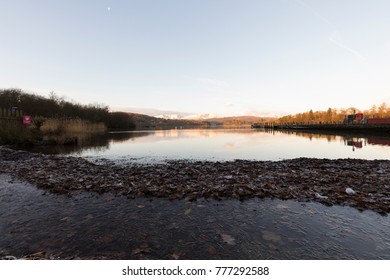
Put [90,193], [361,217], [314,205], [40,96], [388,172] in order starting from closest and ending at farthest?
1. [361,217]
2. [314,205]
3. [90,193]
4. [388,172]
5. [40,96]

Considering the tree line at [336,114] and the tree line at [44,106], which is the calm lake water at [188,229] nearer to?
the tree line at [44,106]

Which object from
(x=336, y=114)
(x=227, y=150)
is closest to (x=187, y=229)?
(x=227, y=150)

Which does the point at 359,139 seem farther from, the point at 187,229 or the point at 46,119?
the point at 46,119

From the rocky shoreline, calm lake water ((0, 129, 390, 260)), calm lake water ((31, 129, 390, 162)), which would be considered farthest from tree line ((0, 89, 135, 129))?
calm lake water ((0, 129, 390, 260))

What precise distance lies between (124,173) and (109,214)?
5.34 metres

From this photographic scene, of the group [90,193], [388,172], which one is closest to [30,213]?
[90,193]

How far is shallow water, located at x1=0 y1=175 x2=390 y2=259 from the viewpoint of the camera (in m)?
4.34

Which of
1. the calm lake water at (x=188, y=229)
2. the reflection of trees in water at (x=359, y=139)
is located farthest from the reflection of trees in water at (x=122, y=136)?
the reflection of trees in water at (x=359, y=139)

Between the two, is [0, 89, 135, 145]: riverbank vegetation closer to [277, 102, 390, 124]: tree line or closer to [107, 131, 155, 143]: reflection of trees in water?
[107, 131, 155, 143]: reflection of trees in water

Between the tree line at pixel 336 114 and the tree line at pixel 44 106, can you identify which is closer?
the tree line at pixel 44 106

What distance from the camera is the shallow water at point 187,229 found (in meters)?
4.34

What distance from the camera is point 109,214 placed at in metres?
6.25

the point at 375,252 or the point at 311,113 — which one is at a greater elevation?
the point at 311,113
